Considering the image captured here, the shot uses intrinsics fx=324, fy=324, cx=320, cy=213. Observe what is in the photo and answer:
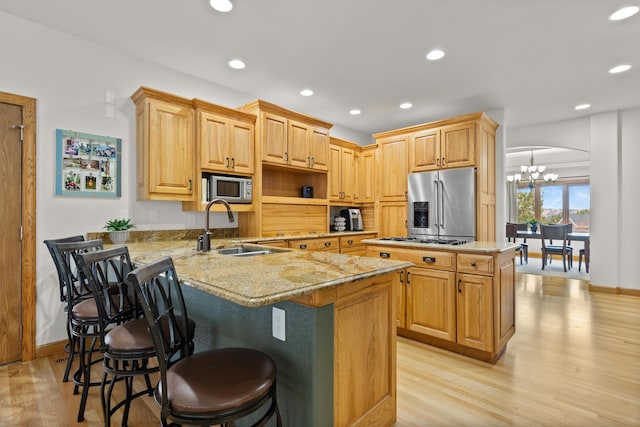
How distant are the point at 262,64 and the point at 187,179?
4.85 feet

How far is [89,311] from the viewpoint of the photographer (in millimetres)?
1963

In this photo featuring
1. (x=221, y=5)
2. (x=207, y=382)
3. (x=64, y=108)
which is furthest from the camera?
(x=64, y=108)

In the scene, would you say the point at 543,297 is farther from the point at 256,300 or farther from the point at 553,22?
the point at 256,300

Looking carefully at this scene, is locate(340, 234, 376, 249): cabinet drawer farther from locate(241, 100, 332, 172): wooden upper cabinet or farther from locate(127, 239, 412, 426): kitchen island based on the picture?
locate(127, 239, 412, 426): kitchen island

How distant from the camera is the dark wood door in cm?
264

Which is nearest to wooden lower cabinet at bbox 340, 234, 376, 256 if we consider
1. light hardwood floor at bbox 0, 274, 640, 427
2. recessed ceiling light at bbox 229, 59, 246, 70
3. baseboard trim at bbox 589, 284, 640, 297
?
light hardwood floor at bbox 0, 274, 640, 427

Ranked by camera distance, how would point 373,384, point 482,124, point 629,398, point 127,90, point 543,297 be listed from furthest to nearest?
point 543,297 < point 482,124 < point 127,90 < point 629,398 < point 373,384

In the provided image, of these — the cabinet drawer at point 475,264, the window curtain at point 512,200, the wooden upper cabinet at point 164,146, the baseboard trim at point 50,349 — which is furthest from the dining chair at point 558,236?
the baseboard trim at point 50,349

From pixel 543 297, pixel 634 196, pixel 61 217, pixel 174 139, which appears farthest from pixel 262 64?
pixel 634 196

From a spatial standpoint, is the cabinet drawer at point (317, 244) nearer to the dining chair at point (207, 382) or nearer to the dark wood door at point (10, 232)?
the dark wood door at point (10, 232)

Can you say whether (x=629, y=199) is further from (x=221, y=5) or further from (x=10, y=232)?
(x=10, y=232)

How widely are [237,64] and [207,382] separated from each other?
325 cm

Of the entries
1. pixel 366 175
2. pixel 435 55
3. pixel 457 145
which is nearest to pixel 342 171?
pixel 366 175

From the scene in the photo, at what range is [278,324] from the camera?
145 centimetres
